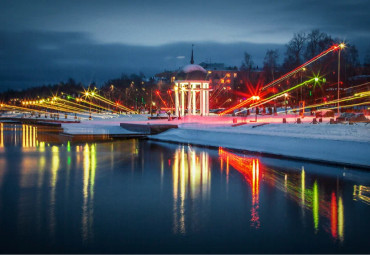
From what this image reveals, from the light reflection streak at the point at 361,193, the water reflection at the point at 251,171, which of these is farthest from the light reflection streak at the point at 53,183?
the light reflection streak at the point at 361,193

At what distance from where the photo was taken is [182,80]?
58062 millimetres

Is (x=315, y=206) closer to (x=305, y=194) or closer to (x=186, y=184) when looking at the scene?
(x=305, y=194)

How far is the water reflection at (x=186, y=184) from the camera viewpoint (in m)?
9.10

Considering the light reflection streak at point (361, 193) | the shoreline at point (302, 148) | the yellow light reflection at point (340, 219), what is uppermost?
the shoreline at point (302, 148)

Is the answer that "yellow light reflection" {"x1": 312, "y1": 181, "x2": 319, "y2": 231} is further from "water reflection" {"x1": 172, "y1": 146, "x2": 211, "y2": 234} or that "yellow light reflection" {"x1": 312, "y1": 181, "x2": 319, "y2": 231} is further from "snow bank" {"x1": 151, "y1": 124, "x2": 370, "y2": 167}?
"snow bank" {"x1": 151, "y1": 124, "x2": 370, "y2": 167}

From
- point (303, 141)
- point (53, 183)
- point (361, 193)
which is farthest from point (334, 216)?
point (303, 141)

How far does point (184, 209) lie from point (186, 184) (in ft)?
11.6

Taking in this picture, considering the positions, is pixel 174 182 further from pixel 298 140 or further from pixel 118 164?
pixel 298 140

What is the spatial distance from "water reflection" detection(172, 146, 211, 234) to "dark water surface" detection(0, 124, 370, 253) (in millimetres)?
31

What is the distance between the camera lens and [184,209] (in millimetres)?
9992

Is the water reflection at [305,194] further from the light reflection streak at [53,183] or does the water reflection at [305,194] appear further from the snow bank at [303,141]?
the light reflection streak at [53,183]

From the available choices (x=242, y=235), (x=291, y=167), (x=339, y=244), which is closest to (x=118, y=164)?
(x=291, y=167)

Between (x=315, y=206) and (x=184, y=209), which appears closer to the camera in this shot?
(x=184, y=209)

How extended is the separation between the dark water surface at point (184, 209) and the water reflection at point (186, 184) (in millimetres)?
31
